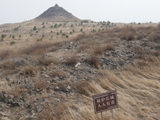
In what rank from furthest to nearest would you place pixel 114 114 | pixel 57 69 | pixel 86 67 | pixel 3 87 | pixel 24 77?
pixel 86 67 < pixel 57 69 < pixel 24 77 < pixel 3 87 < pixel 114 114

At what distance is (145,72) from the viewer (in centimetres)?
611

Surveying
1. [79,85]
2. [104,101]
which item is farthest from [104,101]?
[79,85]

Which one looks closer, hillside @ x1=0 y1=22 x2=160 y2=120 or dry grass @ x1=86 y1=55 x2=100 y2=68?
hillside @ x1=0 y1=22 x2=160 y2=120

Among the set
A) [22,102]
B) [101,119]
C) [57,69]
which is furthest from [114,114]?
[57,69]

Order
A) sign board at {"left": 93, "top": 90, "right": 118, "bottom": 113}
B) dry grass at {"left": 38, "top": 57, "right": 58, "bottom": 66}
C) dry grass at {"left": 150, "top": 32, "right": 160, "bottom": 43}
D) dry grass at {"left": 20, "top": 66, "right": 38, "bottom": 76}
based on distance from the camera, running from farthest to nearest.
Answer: dry grass at {"left": 150, "top": 32, "right": 160, "bottom": 43}
dry grass at {"left": 38, "top": 57, "right": 58, "bottom": 66}
dry grass at {"left": 20, "top": 66, "right": 38, "bottom": 76}
sign board at {"left": 93, "top": 90, "right": 118, "bottom": 113}

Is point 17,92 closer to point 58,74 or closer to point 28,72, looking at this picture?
point 28,72

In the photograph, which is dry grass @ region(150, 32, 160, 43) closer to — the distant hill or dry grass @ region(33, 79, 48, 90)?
dry grass @ region(33, 79, 48, 90)

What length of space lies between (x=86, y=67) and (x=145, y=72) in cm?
275

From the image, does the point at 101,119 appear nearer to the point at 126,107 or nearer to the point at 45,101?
the point at 126,107

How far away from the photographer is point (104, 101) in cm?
320

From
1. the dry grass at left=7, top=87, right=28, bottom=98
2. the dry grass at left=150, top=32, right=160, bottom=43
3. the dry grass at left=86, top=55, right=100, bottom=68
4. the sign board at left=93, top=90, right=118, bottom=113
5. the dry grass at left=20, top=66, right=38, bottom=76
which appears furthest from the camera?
the dry grass at left=150, top=32, right=160, bottom=43

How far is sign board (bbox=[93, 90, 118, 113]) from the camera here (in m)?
3.10

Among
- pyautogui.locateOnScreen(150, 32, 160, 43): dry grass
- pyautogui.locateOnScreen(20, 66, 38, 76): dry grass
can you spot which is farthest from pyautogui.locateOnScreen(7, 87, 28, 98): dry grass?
pyautogui.locateOnScreen(150, 32, 160, 43): dry grass

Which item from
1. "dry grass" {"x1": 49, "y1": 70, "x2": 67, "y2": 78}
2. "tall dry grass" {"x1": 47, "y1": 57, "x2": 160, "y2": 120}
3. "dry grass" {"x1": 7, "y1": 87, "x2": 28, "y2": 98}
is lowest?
"tall dry grass" {"x1": 47, "y1": 57, "x2": 160, "y2": 120}
